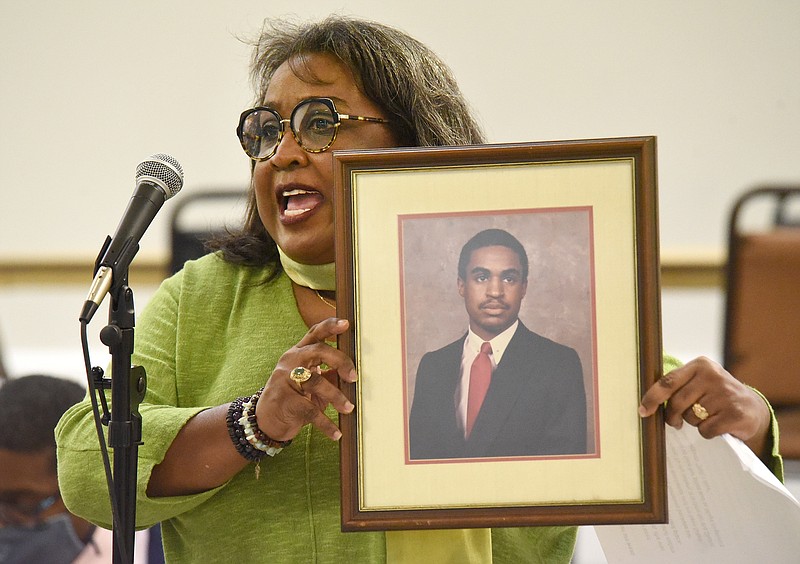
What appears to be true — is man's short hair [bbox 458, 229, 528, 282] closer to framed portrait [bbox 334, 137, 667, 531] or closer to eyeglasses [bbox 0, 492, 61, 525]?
framed portrait [bbox 334, 137, 667, 531]

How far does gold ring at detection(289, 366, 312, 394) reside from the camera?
1.18 m

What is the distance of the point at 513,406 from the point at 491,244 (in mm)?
200

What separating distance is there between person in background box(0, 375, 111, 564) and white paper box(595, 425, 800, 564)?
1202 mm

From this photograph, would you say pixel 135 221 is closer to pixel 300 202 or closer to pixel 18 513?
pixel 300 202

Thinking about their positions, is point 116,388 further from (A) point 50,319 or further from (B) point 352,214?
(A) point 50,319

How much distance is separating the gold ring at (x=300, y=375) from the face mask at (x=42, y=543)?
1.05m

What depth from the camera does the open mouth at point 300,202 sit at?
4.64 feet

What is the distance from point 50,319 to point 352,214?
9.83 feet

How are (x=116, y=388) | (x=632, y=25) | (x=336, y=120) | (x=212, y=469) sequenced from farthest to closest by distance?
(x=632, y=25) < (x=336, y=120) < (x=212, y=469) < (x=116, y=388)

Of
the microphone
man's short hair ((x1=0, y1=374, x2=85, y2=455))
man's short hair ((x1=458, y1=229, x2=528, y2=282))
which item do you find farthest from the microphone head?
man's short hair ((x1=0, y1=374, x2=85, y2=455))

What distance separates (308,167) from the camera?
142 cm

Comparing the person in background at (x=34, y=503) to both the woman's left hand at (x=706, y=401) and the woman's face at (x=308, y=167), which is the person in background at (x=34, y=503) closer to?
the woman's face at (x=308, y=167)

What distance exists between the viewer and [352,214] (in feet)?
3.98

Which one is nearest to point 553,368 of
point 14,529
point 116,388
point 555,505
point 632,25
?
point 555,505
